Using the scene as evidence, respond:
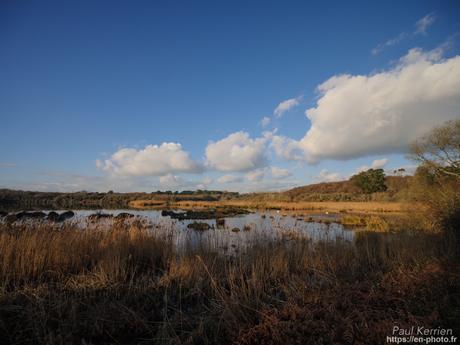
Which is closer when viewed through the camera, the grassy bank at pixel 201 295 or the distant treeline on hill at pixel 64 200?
the grassy bank at pixel 201 295

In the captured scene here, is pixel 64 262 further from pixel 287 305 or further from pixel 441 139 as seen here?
pixel 441 139

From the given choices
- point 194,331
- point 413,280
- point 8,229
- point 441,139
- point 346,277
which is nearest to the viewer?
point 194,331

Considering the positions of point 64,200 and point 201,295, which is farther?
point 64,200

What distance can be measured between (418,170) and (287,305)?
1621 cm

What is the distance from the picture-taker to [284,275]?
5.98 meters

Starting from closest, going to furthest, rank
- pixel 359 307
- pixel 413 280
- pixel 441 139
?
1. pixel 359 307
2. pixel 413 280
3. pixel 441 139

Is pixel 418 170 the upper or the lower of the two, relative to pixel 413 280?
upper

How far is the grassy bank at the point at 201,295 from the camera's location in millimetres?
3352

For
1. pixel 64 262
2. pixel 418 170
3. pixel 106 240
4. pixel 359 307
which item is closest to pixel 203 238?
pixel 106 240

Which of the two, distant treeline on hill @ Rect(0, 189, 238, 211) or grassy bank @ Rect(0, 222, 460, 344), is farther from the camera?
distant treeline on hill @ Rect(0, 189, 238, 211)

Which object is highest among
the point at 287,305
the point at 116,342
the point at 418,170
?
the point at 418,170

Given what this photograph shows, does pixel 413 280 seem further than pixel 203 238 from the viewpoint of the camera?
No

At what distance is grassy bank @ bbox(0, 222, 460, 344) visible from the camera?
132 inches

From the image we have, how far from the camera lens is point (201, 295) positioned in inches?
207
